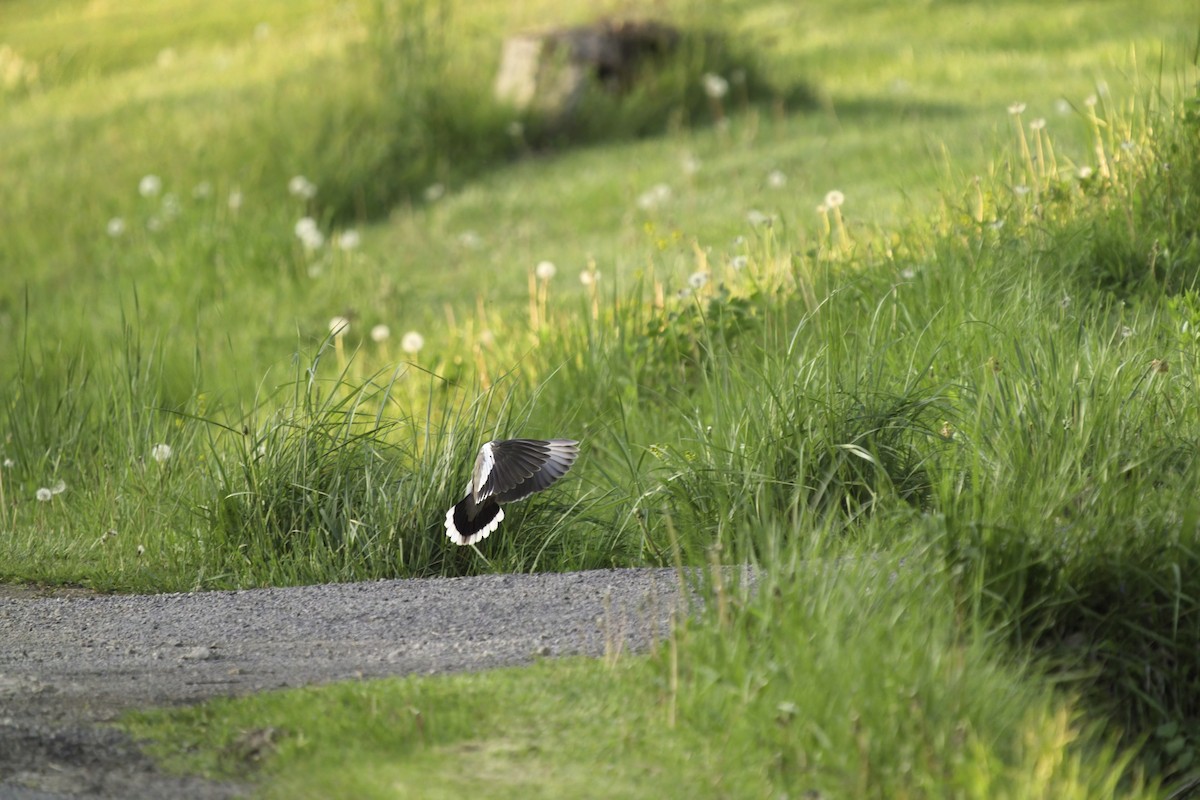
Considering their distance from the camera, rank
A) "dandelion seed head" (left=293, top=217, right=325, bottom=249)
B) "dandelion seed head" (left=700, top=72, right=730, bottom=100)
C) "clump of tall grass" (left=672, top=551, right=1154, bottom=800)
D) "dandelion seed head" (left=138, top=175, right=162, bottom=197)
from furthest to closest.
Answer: "dandelion seed head" (left=700, top=72, right=730, bottom=100) < "dandelion seed head" (left=138, top=175, right=162, bottom=197) < "dandelion seed head" (left=293, top=217, right=325, bottom=249) < "clump of tall grass" (left=672, top=551, right=1154, bottom=800)

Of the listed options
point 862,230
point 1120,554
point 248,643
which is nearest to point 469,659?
point 248,643

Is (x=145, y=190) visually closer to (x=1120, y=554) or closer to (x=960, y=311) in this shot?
(x=960, y=311)

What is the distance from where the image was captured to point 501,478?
412 centimetres

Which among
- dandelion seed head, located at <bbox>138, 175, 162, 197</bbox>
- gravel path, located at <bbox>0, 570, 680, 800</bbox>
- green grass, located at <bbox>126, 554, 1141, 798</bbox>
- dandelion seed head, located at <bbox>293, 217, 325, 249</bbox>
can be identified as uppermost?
green grass, located at <bbox>126, 554, 1141, 798</bbox>

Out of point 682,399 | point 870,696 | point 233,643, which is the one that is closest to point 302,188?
point 682,399

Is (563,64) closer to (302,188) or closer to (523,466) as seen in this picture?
(302,188)

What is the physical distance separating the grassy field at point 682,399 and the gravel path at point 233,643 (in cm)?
17

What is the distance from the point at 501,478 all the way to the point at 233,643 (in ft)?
3.08

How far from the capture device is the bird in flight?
4.13m

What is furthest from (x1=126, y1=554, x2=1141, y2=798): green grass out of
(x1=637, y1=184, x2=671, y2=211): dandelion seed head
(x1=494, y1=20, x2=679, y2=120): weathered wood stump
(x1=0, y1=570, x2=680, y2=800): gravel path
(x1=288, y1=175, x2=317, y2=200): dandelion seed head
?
(x1=494, y1=20, x2=679, y2=120): weathered wood stump

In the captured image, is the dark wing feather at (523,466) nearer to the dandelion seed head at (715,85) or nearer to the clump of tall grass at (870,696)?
the clump of tall grass at (870,696)

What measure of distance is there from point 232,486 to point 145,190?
21.9ft

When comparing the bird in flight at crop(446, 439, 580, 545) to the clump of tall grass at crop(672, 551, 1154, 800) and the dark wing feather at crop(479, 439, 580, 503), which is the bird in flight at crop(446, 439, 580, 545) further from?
the clump of tall grass at crop(672, 551, 1154, 800)

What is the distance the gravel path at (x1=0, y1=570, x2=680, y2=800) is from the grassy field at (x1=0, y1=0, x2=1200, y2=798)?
0.56ft
